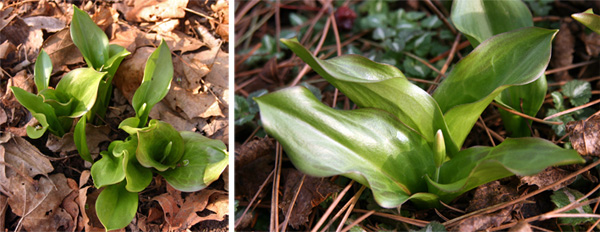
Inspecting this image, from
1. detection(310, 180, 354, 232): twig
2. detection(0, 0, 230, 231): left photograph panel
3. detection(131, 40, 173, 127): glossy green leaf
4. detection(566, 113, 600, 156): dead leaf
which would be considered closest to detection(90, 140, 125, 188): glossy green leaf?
detection(0, 0, 230, 231): left photograph panel

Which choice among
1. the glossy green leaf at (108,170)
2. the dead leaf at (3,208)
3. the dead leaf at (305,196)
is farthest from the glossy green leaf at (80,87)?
the dead leaf at (305,196)

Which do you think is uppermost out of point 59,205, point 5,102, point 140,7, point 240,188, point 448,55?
point 140,7

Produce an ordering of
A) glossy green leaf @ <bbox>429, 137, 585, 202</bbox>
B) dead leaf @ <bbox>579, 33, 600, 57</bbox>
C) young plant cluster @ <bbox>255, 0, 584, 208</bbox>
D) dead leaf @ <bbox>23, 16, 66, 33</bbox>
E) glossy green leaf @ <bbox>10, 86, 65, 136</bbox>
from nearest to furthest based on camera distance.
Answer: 1. glossy green leaf @ <bbox>429, 137, 585, 202</bbox>
2. young plant cluster @ <bbox>255, 0, 584, 208</bbox>
3. glossy green leaf @ <bbox>10, 86, 65, 136</bbox>
4. dead leaf @ <bbox>23, 16, 66, 33</bbox>
5. dead leaf @ <bbox>579, 33, 600, 57</bbox>

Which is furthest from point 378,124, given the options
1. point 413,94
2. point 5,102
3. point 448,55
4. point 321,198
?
point 5,102

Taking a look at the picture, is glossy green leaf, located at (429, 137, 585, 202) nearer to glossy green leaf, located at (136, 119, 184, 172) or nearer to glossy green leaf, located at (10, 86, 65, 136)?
glossy green leaf, located at (136, 119, 184, 172)

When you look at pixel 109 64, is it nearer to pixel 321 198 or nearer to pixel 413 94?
pixel 321 198

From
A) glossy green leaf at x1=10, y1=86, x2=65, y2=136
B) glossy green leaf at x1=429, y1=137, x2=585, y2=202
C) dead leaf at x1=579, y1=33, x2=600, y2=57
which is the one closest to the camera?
glossy green leaf at x1=429, y1=137, x2=585, y2=202

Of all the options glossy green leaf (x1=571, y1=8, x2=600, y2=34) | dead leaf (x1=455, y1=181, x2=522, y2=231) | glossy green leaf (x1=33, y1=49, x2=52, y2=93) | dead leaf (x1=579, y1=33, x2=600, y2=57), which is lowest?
dead leaf (x1=455, y1=181, x2=522, y2=231)
